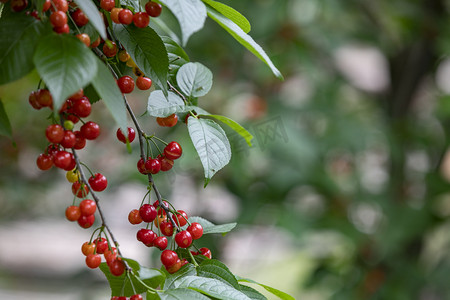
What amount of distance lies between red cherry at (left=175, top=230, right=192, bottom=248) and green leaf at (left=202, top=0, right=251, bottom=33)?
0.17m

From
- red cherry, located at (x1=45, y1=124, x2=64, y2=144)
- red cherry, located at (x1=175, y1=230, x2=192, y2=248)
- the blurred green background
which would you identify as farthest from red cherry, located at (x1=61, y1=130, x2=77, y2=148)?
the blurred green background

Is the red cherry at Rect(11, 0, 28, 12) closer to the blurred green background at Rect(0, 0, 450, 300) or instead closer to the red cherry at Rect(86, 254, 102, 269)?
the red cherry at Rect(86, 254, 102, 269)

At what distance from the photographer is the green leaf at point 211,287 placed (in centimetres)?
35

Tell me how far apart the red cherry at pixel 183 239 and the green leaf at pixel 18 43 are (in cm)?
17

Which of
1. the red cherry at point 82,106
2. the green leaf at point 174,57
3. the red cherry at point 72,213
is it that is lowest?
the red cherry at point 72,213

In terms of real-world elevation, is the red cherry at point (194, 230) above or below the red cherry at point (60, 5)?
below

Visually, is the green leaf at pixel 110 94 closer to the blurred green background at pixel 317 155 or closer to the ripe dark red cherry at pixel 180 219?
the ripe dark red cherry at pixel 180 219

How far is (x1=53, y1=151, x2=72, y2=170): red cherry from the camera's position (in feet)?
1.22

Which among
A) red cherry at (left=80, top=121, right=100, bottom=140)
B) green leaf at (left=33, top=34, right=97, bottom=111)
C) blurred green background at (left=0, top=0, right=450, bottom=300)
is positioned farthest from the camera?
blurred green background at (left=0, top=0, right=450, bottom=300)

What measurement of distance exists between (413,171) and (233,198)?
60cm

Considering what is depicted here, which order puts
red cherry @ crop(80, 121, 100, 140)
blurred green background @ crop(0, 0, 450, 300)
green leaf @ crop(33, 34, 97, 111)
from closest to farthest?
green leaf @ crop(33, 34, 97, 111), red cherry @ crop(80, 121, 100, 140), blurred green background @ crop(0, 0, 450, 300)

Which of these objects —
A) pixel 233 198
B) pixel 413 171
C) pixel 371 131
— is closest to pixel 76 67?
pixel 233 198

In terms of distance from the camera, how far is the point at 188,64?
1.48 feet

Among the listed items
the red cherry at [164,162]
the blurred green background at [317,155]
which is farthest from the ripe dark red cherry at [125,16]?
the blurred green background at [317,155]
